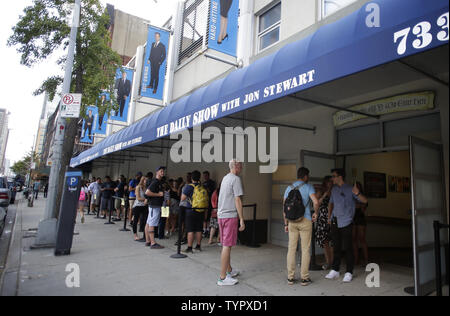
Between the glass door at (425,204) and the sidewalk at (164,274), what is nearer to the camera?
the glass door at (425,204)

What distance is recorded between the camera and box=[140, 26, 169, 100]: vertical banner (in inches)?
495

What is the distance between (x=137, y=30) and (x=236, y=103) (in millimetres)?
32636

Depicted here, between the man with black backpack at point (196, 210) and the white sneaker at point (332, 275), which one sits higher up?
the man with black backpack at point (196, 210)

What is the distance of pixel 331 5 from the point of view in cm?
656

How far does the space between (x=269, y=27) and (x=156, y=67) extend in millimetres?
6160

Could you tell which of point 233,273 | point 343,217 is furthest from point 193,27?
point 233,273

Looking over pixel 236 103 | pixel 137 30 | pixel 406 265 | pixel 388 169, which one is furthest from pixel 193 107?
pixel 137 30

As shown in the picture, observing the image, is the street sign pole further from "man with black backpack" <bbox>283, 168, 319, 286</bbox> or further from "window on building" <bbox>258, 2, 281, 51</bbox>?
"man with black backpack" <bbox>283, 168, 319, 286</bbox>

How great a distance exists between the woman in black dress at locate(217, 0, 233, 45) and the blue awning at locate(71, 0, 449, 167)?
269 cm

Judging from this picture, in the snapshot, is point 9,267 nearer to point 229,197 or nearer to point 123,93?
point 229,197

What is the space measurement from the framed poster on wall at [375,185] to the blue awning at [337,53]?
17.8 ft

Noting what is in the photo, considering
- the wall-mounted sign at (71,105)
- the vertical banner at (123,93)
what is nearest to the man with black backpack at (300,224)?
the wall-mounted sign at (71,105)

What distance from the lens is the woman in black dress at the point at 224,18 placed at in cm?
828

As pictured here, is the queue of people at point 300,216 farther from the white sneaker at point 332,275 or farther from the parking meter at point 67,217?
the parking meter at point 67,217
